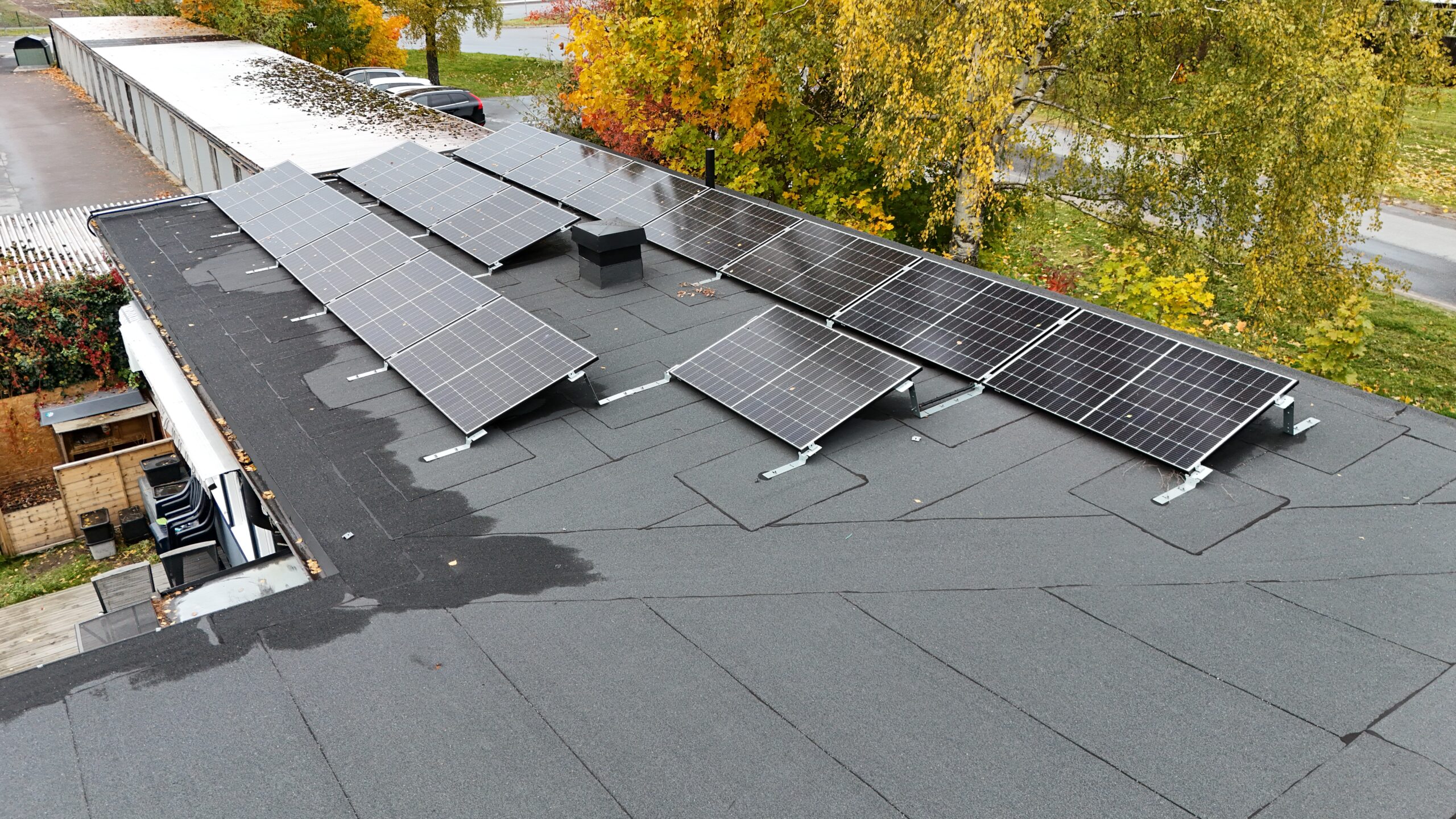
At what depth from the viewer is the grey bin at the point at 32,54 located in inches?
2117

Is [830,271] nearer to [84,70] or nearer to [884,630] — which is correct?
[884,630]

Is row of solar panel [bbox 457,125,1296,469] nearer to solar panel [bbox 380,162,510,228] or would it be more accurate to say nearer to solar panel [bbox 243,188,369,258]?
solar panel [bbox 380,162,510,228]

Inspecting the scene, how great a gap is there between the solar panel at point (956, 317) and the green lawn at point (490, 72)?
126 feet

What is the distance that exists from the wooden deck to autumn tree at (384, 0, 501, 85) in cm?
3361

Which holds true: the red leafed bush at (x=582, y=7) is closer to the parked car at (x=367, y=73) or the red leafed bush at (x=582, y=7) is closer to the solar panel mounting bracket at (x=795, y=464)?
the parked car at (x=367, y=73)

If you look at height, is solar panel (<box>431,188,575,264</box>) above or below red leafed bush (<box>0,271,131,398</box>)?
above

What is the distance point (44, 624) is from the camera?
17.6 metres

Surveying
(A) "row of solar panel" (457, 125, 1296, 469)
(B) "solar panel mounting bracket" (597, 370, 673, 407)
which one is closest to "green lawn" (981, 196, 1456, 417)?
(A) "row of solar panel" (457, 125, 1296, 469)

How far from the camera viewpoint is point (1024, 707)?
7.07 metres

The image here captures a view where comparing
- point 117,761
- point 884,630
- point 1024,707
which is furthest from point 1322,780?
point 117,761

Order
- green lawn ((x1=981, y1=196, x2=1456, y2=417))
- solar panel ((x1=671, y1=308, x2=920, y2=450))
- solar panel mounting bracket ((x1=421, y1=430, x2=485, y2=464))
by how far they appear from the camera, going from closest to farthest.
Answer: solar panel mounting bracket ((x1=421, y1=430, x2=485, y2=464)) → solar panel ((x1=671, y1=308, x2=920, y2=450)) → green lawn ((x1=981, y1=196, x2=1456, y2=417))

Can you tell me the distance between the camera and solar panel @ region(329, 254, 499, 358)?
1267cm

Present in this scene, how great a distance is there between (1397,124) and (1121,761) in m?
16.8

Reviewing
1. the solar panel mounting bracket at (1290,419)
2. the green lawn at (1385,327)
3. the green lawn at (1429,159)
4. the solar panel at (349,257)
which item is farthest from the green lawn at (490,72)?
the solar panel mounting bracket at (1290,419)
